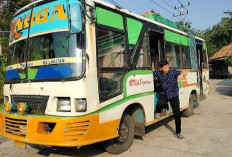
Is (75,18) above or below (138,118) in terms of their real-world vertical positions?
above

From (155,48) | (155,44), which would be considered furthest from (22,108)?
(155,48)

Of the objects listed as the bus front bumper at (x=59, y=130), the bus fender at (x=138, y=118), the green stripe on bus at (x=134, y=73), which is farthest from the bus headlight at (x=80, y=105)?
the bus fender at (x=138, y=118)

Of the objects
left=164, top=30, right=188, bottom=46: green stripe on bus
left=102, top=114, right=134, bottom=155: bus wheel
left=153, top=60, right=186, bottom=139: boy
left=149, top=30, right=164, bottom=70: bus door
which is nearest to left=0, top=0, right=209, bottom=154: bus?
left=102, top=114, right=134, bottom=155: bus wheel

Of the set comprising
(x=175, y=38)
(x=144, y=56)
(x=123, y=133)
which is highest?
(x=175, y=38)

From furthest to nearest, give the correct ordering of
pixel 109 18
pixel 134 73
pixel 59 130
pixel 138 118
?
pixel 138 118, pixel 134 73, pixel 109 18, pixel 59 130

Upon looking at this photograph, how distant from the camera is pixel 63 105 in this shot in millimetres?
3469

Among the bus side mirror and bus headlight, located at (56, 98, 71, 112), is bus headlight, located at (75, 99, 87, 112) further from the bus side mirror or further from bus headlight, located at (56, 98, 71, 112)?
the bus side mirror

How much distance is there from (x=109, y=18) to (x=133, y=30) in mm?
826

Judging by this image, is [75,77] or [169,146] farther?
[169,146]

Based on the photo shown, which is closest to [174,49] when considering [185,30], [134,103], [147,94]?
[185,30]

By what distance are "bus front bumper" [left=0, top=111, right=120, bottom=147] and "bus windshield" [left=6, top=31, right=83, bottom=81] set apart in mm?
694

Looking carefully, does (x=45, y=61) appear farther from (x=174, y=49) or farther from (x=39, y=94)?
(x=174, y=49)

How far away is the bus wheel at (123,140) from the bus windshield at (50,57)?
1563mm

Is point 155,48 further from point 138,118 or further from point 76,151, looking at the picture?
point 76,151
